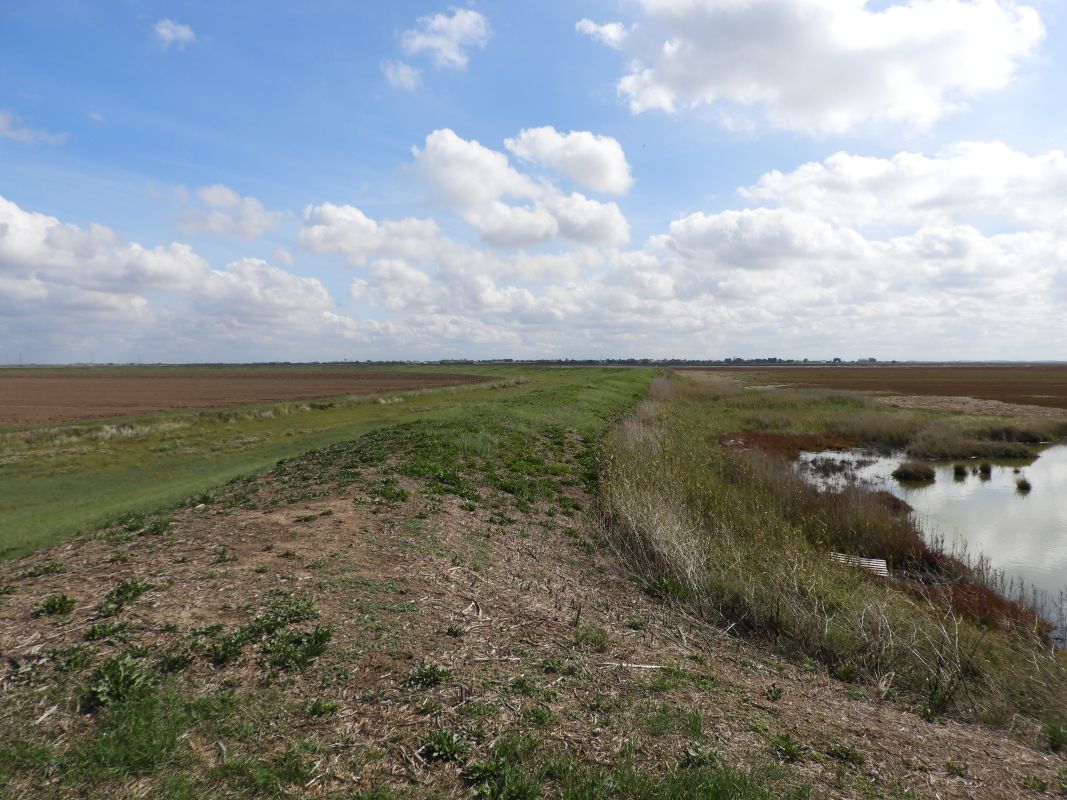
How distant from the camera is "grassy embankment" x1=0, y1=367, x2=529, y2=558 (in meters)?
14.6

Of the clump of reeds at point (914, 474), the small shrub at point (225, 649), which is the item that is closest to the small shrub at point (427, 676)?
the small shrub at point (225, 649)

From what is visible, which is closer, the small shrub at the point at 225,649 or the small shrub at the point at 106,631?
the small shrub at the point at 225,649

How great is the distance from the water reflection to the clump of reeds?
43cm

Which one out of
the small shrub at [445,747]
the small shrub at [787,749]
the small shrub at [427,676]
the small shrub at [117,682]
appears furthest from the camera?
the small shrub at [427,676]

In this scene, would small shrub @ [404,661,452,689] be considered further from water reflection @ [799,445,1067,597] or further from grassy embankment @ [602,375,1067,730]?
water reflection @ [799,445,1067,597]

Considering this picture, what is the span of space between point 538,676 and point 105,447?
31.3 m

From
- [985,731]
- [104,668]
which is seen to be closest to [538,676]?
[104,668]

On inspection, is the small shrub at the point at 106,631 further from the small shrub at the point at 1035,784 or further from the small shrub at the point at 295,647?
the small shrub at the point at 1035,784

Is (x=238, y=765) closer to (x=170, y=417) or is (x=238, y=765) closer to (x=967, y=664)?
(x=967, y=664)

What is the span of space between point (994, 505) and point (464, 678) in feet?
83.9

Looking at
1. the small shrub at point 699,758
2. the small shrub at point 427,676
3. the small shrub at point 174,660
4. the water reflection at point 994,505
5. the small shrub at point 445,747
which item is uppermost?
the small shrub at point 174,660

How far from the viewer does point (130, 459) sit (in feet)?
84.1

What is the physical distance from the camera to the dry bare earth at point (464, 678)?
499cm

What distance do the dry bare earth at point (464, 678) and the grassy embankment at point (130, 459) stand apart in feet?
19.1
